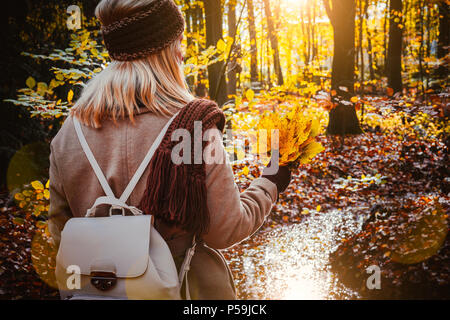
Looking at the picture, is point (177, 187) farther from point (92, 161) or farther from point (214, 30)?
point (214, 30)

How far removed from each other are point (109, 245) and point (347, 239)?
4.89 meters

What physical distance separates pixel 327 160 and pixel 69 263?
8391mm

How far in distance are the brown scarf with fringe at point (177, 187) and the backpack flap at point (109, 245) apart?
0.08 metres

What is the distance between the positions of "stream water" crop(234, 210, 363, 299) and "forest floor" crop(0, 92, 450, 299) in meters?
0.01

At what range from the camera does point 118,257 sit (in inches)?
53.2

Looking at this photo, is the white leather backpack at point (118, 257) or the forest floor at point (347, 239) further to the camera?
the forest floor at point (347, 239)

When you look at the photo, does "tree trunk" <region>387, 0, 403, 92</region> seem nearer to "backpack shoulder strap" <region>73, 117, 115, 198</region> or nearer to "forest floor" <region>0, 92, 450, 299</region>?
"forest floor" <region>0, 92, 450, 299</region>

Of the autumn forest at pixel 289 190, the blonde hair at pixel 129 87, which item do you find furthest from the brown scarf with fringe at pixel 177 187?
the autumn forest at pixel 289 190

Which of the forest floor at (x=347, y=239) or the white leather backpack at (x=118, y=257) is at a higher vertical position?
the white leather backpack at (x=118, y=257)

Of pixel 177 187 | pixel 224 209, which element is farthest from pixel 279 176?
pixel 177 187

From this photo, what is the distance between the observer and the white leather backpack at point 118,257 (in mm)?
1315

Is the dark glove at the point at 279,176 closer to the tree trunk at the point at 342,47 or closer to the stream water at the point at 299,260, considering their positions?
the stream water at the point at 299,260

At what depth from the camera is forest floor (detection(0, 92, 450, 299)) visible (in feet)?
14.1
